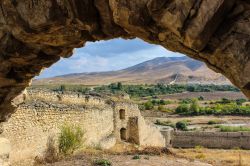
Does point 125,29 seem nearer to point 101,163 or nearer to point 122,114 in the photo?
point 101,163

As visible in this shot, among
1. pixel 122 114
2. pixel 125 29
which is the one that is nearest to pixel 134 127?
pixel 122 114

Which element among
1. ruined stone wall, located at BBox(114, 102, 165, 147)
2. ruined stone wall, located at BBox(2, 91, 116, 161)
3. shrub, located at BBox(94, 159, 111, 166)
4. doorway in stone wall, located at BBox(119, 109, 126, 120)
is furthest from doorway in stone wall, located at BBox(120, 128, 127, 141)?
shrub, located at BBox(94, 159, 111, 166)

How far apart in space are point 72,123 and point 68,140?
1889mm

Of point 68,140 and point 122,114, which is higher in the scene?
point 122,114

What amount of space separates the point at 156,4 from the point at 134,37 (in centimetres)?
144

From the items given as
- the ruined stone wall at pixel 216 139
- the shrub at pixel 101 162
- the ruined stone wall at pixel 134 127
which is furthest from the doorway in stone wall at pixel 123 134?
the shrub at pixel 101 162

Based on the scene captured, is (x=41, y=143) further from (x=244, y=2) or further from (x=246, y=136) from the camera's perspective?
(x=246, y=136)

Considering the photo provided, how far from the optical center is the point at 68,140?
21.3 m

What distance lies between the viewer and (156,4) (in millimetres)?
6219

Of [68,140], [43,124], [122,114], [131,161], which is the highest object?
[122,114]

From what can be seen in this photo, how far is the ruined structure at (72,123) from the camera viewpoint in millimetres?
18031

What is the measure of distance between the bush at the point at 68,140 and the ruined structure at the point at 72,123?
0.84ft

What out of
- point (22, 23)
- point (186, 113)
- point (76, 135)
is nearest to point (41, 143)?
point (76, 135)

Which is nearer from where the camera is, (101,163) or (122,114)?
(101,163)
